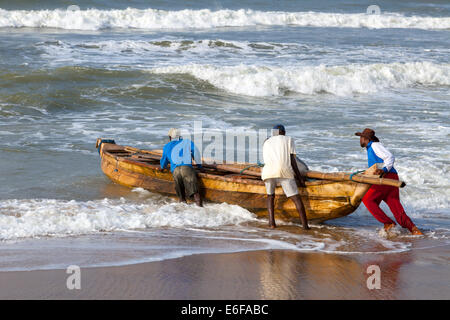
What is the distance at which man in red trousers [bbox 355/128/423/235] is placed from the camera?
6777mm

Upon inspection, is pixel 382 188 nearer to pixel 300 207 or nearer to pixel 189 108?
pixel 300 207

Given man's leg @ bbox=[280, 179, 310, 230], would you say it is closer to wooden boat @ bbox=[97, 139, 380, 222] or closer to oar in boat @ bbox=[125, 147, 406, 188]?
wooden boat @ bbox=[97, 139, 380, 222]

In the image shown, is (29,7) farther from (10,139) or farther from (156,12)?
(10,139)

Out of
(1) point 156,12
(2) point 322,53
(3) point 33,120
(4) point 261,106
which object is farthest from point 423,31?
(3) point 33,120

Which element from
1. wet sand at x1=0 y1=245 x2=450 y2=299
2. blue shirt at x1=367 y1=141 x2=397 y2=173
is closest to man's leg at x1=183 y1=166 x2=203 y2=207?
wet sand at x1=0 y1=245 x2=450 y2=299

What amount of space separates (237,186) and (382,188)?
1.93m

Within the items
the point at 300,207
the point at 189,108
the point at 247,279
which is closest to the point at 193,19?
the point at 189,108

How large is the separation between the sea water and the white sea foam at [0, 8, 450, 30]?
0.11m

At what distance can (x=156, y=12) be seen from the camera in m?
32.4

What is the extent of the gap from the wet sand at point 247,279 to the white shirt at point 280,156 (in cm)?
133

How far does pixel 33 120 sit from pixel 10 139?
196 centimetres

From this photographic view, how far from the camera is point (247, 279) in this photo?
525cm

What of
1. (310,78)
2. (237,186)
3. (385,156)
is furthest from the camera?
(310,78)
